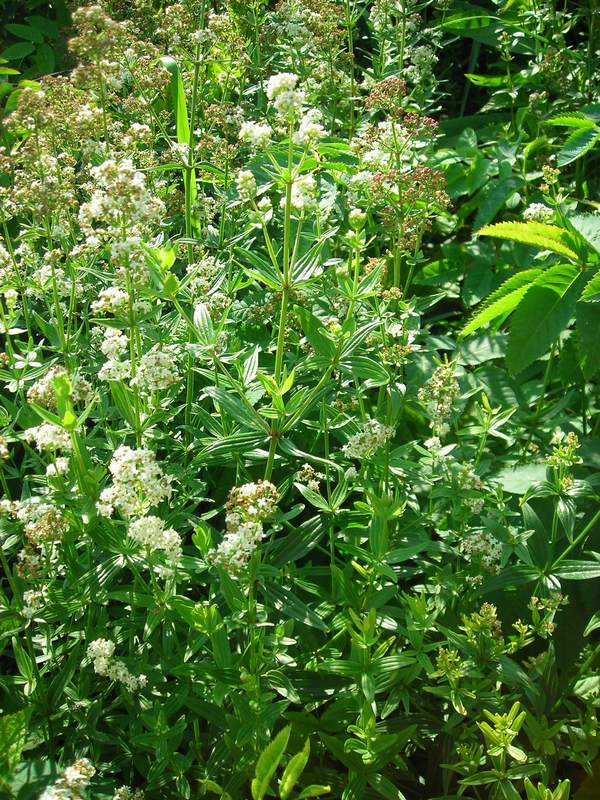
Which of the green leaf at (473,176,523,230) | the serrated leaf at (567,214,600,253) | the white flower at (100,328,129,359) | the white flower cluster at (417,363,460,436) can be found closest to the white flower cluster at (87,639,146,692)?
the white flower at (100,328,129,359)

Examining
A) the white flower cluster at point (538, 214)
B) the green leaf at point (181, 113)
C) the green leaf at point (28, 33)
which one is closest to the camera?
the green leaf at point (181, 113)

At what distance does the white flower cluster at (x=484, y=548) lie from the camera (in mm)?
2486

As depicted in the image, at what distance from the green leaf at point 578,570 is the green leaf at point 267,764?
1.08m

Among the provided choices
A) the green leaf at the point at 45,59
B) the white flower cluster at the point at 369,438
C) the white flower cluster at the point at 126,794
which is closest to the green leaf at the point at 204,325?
the white flower cluster at the point at 369,438

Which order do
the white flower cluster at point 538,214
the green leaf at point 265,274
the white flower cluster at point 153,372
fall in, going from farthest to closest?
the white flower cluster at point 538,214 < the green leaf at point 265,274 < the white flower cluster at point 153,372

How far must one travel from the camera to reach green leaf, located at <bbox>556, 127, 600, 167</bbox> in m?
3.59

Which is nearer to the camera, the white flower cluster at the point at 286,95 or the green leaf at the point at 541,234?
the white flower cluster at the point at 286,95

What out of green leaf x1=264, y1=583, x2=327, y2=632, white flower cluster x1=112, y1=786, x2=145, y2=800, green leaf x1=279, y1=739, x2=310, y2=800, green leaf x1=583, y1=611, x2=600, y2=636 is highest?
green leaf x1=264, y1=583, x2=327, y2=632

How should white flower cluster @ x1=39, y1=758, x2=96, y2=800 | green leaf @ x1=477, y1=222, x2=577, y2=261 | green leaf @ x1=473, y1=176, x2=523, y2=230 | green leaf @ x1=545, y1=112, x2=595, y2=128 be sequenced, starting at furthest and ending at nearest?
green leaf @ x1=473, y1=176, x2=523, y2=230 < green leaf @ x1=545, y1=112, x2=595, y2=128 < green leaf @ x1=477, y1=222, x2=577, y2=261 < white flower cluster @ x1=39, y1=758, x2=96, y2=800

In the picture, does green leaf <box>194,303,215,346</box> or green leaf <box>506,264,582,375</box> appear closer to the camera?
green leaf <box>194,303,215,346</box>

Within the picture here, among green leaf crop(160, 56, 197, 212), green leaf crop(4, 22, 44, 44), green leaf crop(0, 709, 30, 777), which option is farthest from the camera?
green leaf crop(4, 22, 44, 44)

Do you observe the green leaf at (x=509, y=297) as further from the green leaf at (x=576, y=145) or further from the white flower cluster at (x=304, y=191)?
the green leaf at (x=576, y=145)

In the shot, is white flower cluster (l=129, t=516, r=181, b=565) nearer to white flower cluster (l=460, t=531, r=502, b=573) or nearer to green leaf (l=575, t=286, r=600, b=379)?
white flower cluster (l=460, t=531, r=502, b=573)

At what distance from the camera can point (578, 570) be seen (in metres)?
2.62
